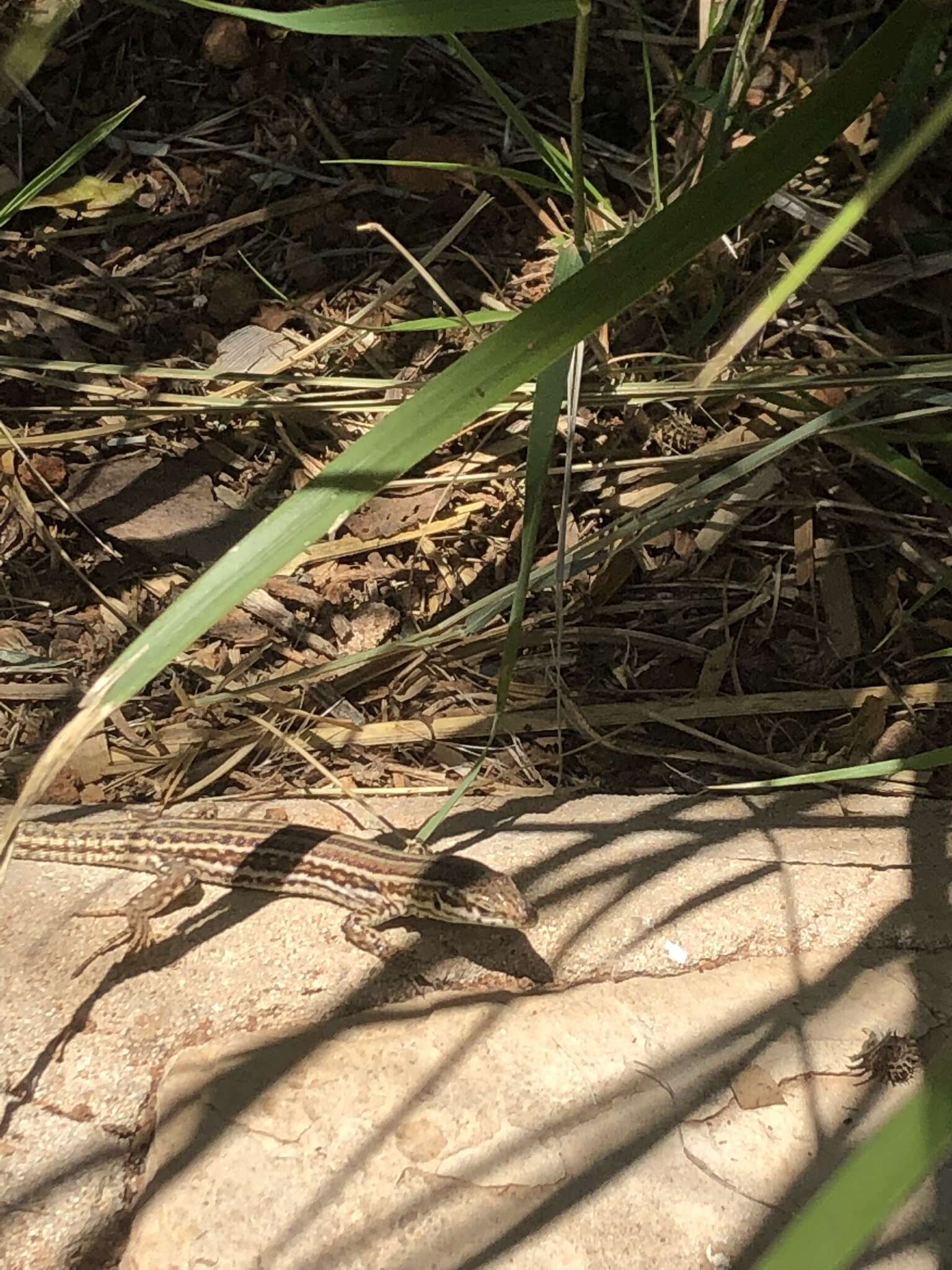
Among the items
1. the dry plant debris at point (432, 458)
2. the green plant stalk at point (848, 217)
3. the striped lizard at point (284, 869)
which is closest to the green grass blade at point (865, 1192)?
the green plant stalk at point (848, 217)

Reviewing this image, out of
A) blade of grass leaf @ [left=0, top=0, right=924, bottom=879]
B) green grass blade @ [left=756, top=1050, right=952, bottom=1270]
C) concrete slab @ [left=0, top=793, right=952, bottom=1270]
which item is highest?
Result: blade of grass leaf @ [left=0, top=0, right=924, bottom=879]

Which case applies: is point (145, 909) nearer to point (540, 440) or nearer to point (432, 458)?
point (540, 440)

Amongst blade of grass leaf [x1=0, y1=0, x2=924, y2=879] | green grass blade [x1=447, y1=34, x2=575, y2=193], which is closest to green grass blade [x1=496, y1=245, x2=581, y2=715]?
green grass blade [x1=447, y1=34, x2=575, y2=193]

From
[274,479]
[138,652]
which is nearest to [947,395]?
[274,479]

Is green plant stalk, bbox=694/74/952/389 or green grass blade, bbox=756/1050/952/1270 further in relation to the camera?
green plant stalk, bbox=694/74/952/389

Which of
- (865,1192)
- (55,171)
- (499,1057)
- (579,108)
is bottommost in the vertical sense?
(499,1057)

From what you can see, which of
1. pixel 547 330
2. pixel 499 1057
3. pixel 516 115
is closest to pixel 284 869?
pixel 499 1057

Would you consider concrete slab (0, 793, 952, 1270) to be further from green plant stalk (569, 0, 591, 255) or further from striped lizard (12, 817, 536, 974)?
green plant stalk (569, 0, 591, 255)

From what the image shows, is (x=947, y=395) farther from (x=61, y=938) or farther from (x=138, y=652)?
(x=61, y=938)
